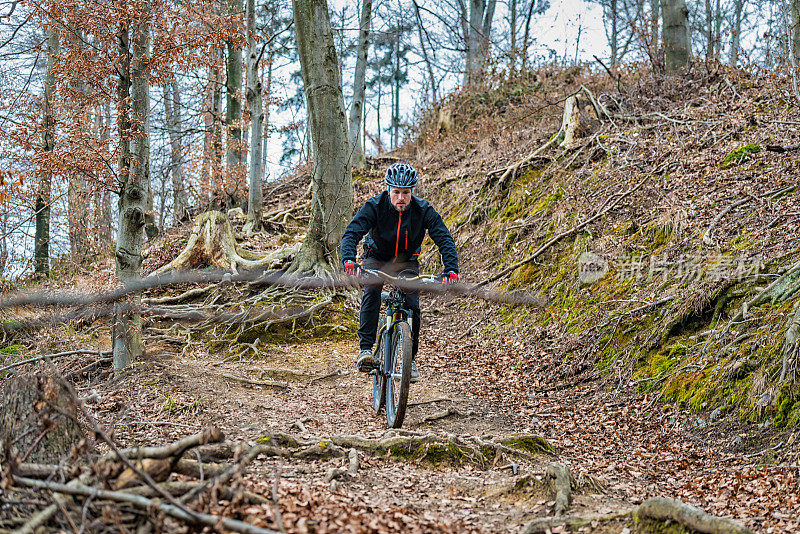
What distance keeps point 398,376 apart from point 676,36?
9.71m

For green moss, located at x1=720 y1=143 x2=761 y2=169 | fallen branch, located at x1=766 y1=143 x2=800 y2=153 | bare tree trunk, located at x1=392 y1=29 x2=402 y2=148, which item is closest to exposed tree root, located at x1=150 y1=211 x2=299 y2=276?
green moss, located at x1=720 y1=143 x2=761 y2=169

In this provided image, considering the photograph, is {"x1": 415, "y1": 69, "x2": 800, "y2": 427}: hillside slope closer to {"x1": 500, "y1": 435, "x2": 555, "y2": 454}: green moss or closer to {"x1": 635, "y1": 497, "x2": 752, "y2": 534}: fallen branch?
{"x1": 500, "y1": 435, "x2": 555, "y2": 454}: green moss

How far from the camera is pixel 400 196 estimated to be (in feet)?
18.3

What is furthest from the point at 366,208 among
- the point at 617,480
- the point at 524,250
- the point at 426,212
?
the point at 524,250

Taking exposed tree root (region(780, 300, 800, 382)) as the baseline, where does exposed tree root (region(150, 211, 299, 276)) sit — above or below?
above

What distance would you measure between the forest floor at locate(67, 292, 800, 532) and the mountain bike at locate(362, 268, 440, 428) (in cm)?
26

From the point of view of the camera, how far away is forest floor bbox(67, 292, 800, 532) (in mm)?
3173

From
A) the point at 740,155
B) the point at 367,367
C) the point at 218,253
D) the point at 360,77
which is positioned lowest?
the point at 367,367

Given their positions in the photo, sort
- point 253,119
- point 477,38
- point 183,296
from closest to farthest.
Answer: point 183,296 < point 253,119 < point 477,38

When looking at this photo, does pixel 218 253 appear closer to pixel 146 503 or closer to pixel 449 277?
pixel 449 277

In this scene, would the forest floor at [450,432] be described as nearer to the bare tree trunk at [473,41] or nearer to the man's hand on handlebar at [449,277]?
the man's hand on handlebar at [449,277]

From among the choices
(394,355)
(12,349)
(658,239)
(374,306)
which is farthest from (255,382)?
(658,239)

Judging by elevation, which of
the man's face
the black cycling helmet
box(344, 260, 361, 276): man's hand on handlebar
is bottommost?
box(344, 260, 361, 276): man's hand on handlebar

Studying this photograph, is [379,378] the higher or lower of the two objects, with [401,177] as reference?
lower
